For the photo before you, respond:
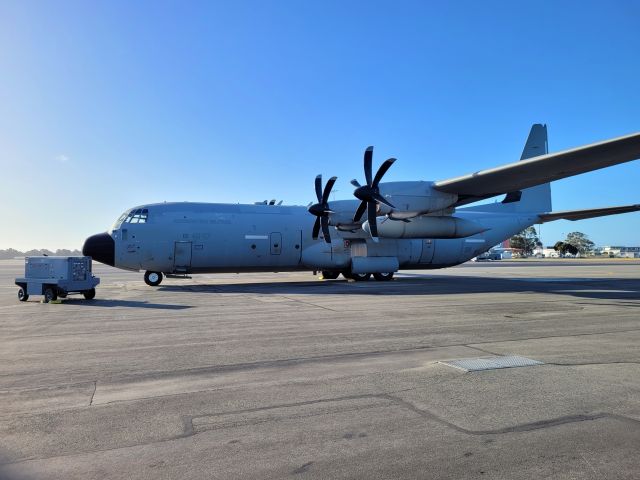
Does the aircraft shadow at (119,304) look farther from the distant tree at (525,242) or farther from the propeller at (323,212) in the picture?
the distant tree at (525,242)

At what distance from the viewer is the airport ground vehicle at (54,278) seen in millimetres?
17328

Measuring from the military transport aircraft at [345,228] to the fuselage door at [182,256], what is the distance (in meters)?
0.05

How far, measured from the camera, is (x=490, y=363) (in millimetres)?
7535

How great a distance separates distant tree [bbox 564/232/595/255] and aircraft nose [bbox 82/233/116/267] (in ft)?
580

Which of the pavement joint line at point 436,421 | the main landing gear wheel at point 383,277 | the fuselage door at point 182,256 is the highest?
the fuselage door at point 182,256

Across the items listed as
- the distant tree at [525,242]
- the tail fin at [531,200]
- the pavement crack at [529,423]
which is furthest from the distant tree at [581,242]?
the pavement crack at [529,423]

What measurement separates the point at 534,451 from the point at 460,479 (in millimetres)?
936

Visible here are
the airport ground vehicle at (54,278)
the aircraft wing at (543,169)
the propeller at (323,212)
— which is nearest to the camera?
the aircraft wing at (543,169)

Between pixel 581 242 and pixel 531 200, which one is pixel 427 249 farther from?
pixel 581 242

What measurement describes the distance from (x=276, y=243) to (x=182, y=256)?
483 centimetres

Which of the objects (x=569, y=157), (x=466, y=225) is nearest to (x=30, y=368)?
(x=569, y=157)

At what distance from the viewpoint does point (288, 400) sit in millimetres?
5793

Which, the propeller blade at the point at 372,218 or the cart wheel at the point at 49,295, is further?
the propeller blade at the point at 372,218

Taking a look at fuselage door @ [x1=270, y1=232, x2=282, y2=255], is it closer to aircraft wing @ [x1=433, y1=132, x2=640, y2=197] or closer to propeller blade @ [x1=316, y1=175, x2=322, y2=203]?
propeller blade @ [x1=316, y1=175, x2=322, y2=203]
